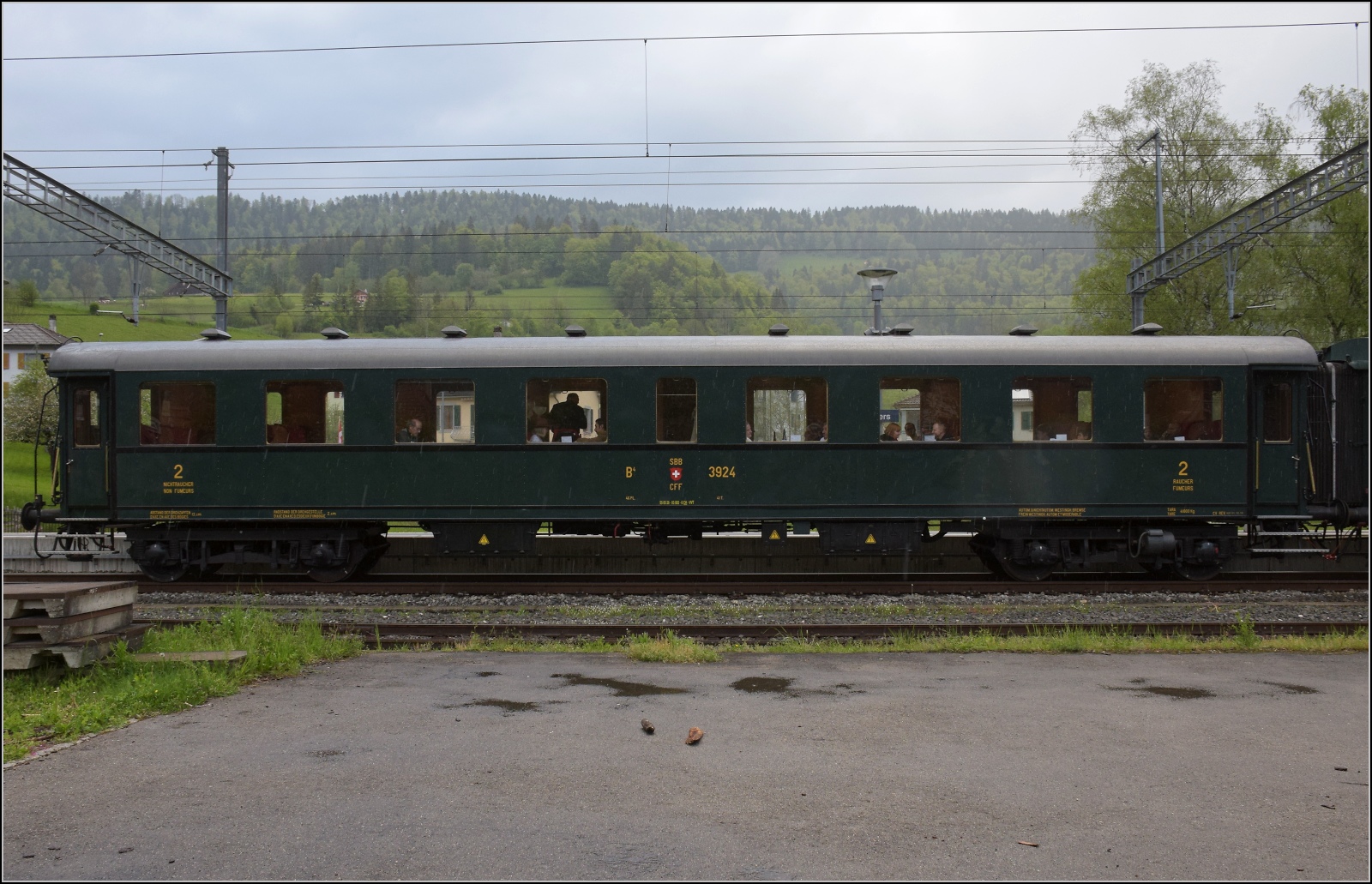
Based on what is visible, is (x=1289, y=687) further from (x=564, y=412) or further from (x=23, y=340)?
(x=23, y=340)

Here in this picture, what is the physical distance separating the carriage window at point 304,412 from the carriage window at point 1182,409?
11588mm

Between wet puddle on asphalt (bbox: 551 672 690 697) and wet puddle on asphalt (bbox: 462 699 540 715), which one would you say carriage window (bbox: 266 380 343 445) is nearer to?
wet puddle on asphalt (bbox: 551 672 690 697)

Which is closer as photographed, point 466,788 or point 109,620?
point 466,788

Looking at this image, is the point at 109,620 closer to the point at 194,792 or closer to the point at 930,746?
the point at 194,792

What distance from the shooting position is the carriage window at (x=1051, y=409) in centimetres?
1339

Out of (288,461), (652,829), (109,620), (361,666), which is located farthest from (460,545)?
(652,829)

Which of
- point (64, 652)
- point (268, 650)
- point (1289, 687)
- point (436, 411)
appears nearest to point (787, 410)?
point (436, 411)

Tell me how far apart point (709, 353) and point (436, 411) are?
4.03 meters

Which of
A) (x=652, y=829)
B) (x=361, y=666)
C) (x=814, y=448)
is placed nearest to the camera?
(x=652, y=829)

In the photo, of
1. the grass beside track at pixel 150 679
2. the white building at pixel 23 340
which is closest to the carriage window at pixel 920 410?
the grass beside track at pixel 150 679

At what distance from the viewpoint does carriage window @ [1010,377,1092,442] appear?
13.4 m

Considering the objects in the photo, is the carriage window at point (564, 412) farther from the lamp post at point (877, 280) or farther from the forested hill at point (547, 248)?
the forested hill at point (547, 248)

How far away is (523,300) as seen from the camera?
88562 millimetres

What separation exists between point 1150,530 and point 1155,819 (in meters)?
9.66
